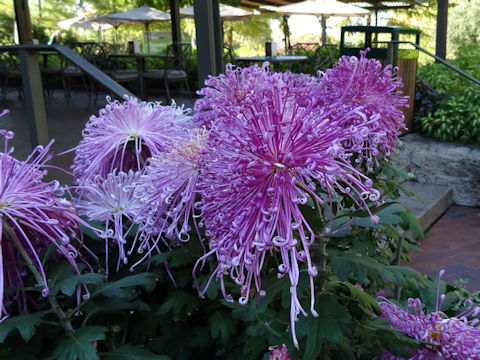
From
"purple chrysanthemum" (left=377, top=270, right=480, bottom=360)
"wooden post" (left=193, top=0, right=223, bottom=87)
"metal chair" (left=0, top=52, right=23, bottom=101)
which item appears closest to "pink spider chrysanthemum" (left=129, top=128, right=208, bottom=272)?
"purple chrysanthemum" (left=377, top=270, right=480, bottom=360)

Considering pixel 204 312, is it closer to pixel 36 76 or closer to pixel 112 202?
pixel 112 202

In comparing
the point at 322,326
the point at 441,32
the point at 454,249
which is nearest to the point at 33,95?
the point at 322,326

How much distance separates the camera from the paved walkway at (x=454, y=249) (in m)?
3.83

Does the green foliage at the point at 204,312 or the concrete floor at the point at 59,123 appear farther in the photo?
the concrete floor at the point at 59,123

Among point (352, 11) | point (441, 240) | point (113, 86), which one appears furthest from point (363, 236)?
point (352, 11)

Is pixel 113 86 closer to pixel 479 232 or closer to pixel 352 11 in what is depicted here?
pixel 479 232

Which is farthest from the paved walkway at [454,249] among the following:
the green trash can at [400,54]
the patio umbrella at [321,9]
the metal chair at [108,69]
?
the patio umbrella at [321,9]

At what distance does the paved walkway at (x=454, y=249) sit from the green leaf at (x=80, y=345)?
121 inches

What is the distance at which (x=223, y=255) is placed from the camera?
25.6 inches

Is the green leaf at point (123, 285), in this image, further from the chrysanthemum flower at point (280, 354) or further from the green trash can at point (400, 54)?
the green trash can at point (400, 54)

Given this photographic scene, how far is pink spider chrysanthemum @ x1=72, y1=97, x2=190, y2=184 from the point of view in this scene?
107cm

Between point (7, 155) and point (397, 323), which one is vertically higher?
point (7, 155)

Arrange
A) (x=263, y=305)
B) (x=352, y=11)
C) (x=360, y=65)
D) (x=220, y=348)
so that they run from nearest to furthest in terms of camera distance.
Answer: (x=263, y=305), (x=360, y=65), (x=220, y=348), (x=352, y=11)

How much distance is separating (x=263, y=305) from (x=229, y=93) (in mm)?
415
